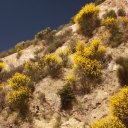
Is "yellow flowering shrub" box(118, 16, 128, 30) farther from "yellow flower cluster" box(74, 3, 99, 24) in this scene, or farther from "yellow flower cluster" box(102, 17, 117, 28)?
"yellow flower cluster" box(74, 3, 99, 24)

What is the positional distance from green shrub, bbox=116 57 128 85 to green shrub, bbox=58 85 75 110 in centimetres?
282

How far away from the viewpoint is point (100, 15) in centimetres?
2577

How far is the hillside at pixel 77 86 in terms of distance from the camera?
15969mm

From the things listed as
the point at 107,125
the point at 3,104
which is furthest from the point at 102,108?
the point at 3,104

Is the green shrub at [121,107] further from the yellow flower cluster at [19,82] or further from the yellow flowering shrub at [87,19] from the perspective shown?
the yellow flowering shrub at [87,19]

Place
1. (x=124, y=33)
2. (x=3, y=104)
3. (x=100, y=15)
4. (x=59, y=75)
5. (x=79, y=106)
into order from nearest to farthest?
(x=79, y=106)
(x=3, y=104)
(x=59, y=75)
(x=124, y=33)
(x=100, y=15)

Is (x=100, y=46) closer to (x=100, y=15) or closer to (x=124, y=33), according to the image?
(x=124, y=33)

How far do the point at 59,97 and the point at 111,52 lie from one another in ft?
15.2

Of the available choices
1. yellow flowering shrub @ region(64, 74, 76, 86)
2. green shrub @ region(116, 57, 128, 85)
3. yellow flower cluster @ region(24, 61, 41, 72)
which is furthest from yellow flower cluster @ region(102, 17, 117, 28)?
yellow flower cluster @ region(24, 61, 41, 72)

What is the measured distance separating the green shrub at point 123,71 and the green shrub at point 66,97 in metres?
2.82

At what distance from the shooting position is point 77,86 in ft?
59.9

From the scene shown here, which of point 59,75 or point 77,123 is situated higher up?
point 59,75

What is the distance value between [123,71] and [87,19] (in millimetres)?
8432

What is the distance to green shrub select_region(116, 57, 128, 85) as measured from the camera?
17.2m
